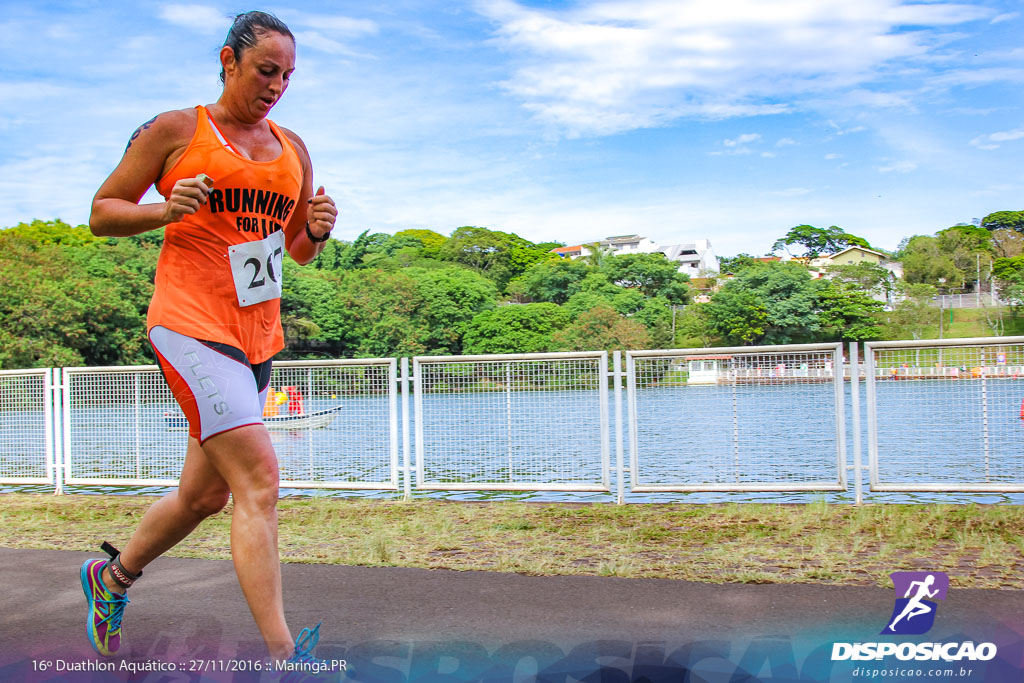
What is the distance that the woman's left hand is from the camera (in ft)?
9.68

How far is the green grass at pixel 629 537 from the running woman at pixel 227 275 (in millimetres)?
2205

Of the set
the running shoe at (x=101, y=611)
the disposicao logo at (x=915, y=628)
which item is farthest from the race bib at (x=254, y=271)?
the disposicao logo at (x=915, y=628)

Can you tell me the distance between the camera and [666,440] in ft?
24.9

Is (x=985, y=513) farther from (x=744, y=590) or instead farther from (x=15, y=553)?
(x=15, y=553)

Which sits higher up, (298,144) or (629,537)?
(298,144)

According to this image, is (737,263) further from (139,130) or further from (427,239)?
(139,130)

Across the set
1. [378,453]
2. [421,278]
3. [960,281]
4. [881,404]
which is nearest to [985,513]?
[881,404]

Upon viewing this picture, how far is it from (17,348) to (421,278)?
41.0 metres

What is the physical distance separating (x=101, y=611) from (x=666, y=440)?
5.38 meters

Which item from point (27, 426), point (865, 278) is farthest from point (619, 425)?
point (865, 278)

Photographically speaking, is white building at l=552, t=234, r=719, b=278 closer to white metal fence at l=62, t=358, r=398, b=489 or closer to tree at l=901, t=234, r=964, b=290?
tree at l=901, t=234, r=964, b=290

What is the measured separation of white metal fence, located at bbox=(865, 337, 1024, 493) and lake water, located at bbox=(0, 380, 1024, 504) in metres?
0.01

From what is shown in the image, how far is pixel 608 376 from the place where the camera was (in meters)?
7.74

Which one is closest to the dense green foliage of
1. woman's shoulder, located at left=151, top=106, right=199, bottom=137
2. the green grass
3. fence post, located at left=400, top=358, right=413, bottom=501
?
fence post, located at left=400, top=358, right=413, bottom=501
